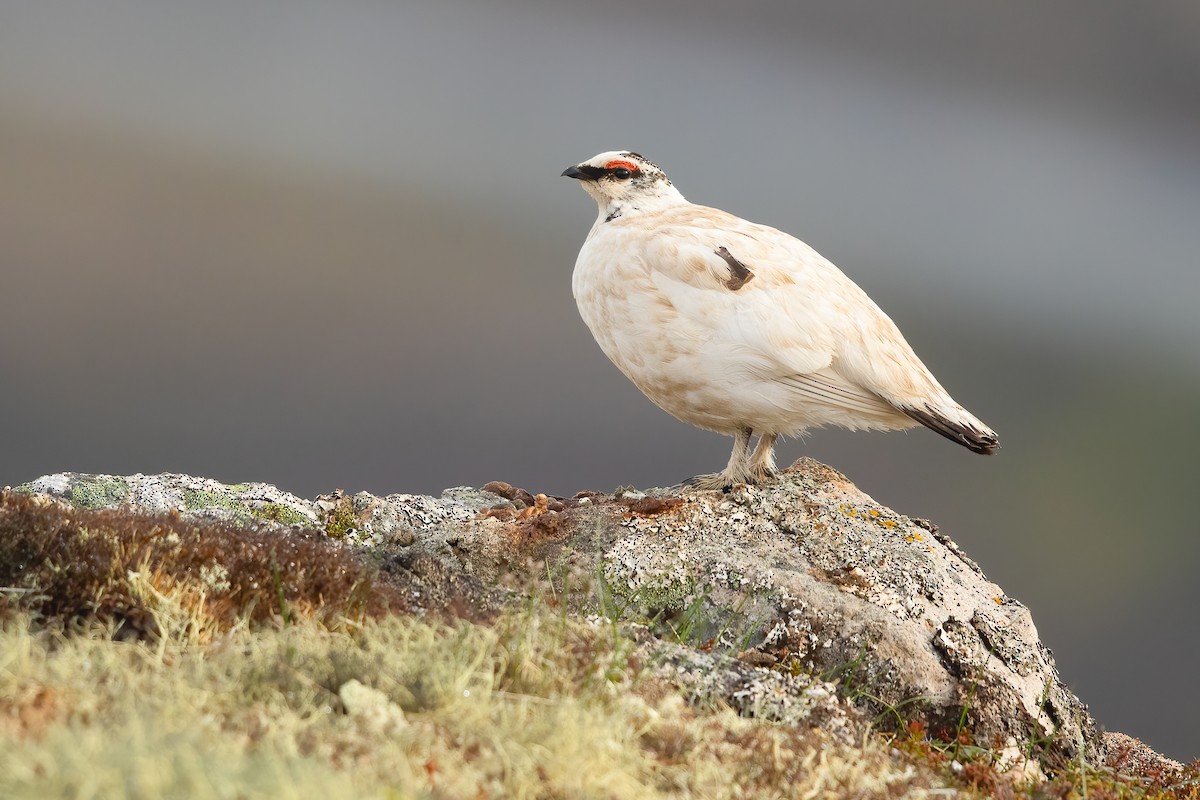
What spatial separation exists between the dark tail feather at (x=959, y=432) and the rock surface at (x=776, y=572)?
1.86 ft

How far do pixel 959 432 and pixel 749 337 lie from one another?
108cm

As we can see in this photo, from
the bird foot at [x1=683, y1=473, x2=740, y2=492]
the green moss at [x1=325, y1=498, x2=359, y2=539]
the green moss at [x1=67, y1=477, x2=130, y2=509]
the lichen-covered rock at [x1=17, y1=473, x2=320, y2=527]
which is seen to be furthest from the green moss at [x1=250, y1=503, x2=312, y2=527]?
the bird foot at [x1=683, y1=473, x2=740, y2=492]

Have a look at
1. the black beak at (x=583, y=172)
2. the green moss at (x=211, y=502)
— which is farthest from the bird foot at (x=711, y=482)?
the green moss at (x=211, y=502)

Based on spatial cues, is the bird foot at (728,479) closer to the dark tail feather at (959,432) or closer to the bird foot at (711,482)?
the bird foot at (711,482)

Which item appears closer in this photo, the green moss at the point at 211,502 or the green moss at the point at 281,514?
the green moss at the point at 281,514

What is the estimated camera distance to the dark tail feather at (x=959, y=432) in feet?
16.6

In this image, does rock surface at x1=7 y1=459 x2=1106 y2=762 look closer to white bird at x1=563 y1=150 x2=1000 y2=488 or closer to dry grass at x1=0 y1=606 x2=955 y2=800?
white bird at x1=563 y1=150 x2=1000 y2=488

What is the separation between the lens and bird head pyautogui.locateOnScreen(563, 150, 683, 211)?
5.98m

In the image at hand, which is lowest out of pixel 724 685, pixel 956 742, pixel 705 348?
pixel 956 742

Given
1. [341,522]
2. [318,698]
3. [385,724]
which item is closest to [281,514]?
[341,522]

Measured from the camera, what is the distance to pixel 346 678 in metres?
2.76

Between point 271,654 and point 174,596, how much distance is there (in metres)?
0.53

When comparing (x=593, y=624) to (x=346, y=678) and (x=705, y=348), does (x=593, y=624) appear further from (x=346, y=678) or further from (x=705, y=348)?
(x=705, y=348)

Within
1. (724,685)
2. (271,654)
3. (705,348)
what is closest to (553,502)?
(705,348)
